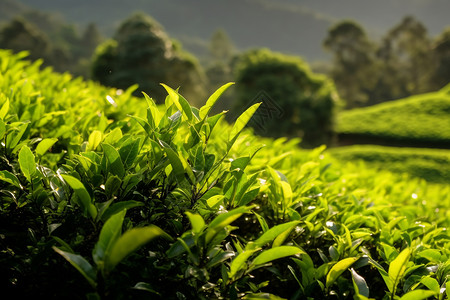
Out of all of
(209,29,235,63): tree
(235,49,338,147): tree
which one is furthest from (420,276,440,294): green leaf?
(209,29,235,63): tree

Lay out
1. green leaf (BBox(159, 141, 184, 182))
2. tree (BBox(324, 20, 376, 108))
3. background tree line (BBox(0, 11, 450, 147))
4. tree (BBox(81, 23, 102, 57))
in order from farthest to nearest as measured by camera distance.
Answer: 1. tree (BBox(81, 23, 102, 57))
2. tree (BBox(324, 20, 376, 108))
3. background tree line (BBox(0, 11, 450, 147))
4. green leaf (BBox(159, 141, 184, 182))

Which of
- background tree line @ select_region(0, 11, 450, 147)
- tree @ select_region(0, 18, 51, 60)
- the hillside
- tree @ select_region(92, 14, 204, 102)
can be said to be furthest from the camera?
the hillside

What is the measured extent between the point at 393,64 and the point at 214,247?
157 feet

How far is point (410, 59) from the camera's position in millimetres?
42656

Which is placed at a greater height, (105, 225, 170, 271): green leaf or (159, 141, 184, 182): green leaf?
(159, 141, 184, 182): green leaf

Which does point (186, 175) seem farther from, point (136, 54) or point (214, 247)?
point (136, 54)

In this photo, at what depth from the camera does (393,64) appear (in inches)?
1692

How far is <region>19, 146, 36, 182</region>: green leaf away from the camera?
39.4 inches

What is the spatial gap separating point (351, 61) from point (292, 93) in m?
27.1

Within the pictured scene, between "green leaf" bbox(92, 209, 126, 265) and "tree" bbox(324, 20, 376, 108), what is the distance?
41559mm

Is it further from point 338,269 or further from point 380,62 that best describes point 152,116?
point 380,62

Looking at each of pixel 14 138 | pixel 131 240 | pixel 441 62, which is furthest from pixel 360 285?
pixel 441 62

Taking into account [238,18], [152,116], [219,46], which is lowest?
[152,116]

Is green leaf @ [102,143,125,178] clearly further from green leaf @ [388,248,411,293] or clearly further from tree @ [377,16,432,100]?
tree @ [377,16,432,100]
